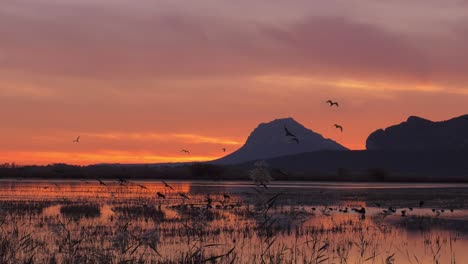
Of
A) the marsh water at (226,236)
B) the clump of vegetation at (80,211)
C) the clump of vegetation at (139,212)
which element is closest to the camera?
the marsh water at (226,236)

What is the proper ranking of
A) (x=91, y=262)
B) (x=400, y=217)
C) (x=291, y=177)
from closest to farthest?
(x=91, y=262) < (x=400, y=217) < (x=291, y=177)

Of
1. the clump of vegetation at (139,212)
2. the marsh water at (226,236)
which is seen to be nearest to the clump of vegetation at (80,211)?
the marsh water at (226,236)

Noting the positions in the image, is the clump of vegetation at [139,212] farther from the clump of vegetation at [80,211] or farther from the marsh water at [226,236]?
the clump of vegetation at [80,211]

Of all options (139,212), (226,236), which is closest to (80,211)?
(139,212)

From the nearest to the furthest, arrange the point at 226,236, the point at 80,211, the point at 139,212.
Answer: the point at 226,236 → the point at 139,212 → the point at 80,211

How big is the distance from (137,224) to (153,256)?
926cm

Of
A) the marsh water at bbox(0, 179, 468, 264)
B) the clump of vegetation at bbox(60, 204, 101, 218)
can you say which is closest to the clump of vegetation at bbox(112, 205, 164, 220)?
the marsh water at bbox(0, 179, 468, 264)

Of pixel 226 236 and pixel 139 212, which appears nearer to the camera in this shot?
pixel 226 236

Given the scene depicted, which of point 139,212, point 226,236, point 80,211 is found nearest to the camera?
point 226,236

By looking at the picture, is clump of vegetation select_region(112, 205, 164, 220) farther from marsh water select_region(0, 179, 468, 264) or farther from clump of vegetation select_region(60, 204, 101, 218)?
clump of vegetation select_region(60, 204, 101, 218)

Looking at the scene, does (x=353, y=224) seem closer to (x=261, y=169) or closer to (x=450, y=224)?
(x=450, y=224)

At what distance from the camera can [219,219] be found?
3092 cm

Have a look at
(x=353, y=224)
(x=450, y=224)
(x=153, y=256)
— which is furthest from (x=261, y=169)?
(x=450, y=224)

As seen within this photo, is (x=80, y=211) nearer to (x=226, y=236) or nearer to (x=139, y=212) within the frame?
(x=139, y=212)
